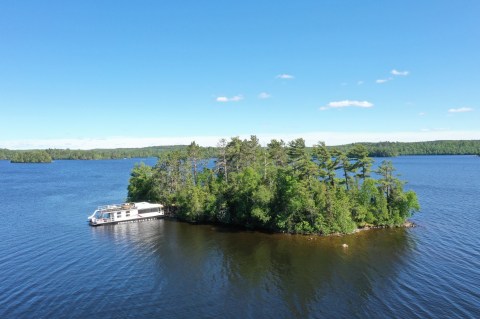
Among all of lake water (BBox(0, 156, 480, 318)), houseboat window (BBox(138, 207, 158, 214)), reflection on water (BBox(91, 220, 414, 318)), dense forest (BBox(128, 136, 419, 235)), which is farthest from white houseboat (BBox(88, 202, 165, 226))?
reflection on water (BBox(91, 220, 414, 318))

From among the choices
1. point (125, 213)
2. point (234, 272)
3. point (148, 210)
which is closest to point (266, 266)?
point (234, 272)

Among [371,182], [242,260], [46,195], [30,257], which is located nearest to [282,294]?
[242,260]

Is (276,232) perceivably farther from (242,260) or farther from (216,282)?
(216,282)

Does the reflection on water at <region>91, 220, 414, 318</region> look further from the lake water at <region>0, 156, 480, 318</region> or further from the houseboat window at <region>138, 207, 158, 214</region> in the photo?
the houseboat window at <region>138, 207, 158, 214</region>

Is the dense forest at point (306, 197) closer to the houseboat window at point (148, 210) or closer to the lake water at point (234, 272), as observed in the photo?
the lake water at point (234, 272)

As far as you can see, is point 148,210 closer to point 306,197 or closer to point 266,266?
point 306,197

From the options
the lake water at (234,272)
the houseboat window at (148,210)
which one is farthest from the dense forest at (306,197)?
the houseboat window at (148,210)

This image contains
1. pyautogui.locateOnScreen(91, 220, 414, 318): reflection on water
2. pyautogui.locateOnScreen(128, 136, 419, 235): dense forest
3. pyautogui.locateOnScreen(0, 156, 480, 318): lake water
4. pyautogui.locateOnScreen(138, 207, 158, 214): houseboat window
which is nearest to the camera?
pyautogui.locateOnScreen(0, 156, 480, 318): lake water
